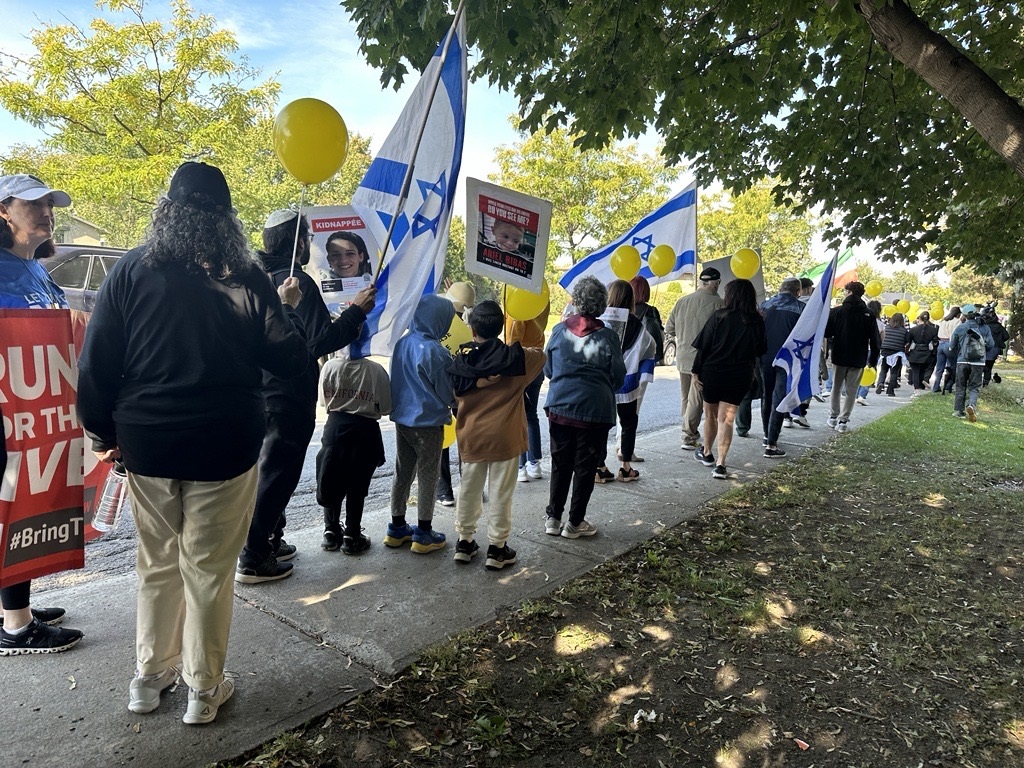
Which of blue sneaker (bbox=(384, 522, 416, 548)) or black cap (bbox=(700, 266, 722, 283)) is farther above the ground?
black cap (bbox=(700, 266, 722, 283))

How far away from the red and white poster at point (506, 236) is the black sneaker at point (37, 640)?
2.70 m

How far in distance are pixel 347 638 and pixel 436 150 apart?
8.48 ft

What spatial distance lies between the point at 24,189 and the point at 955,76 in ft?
15.4

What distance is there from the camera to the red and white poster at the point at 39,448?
8.54 ft

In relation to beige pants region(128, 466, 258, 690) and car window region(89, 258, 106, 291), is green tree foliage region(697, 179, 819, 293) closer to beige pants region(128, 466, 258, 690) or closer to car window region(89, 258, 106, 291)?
car window region(89, 258, 106, 291)

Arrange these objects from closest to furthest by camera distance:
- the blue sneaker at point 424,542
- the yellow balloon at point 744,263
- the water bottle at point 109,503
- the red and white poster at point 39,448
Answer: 1. the red and white poster at point 39,448
2. the water bottle at point 109,503
3. the blue sneaker at point 424,542
4. the yellow balloon at point 744,263

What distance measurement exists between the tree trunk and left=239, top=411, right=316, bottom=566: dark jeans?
3.95 meters

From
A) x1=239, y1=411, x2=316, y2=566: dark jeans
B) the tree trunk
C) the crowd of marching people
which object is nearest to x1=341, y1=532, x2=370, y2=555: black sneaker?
the crowd of marching people

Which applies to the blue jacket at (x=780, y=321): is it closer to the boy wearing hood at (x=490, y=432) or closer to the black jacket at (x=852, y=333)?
the black jacket at (x=852, y=333)

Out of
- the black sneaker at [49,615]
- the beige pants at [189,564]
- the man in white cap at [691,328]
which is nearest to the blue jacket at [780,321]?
the man in white cap at [691,328]

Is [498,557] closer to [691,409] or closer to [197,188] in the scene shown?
[197,188]

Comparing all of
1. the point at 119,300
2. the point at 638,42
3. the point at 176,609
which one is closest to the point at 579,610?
the point at 176,609

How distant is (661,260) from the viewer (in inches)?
277

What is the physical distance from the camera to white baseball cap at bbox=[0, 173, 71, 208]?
2.64 m
